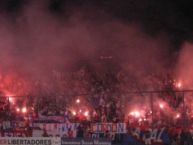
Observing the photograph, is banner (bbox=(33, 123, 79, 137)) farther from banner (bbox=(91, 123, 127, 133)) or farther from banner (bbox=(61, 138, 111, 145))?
banner (bbox=(91, 123, 127, 133))

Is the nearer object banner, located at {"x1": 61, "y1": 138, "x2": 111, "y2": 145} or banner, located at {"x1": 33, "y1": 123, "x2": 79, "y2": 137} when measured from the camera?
banner, located at {"x1": 61, "y1": 138, "x2": 111, "y2": 145}

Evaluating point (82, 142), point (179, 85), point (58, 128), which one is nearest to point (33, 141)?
point (58, 128)

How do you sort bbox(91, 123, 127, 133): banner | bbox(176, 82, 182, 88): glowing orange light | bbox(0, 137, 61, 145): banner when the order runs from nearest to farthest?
bbox(91, 123, 127, 133): banner
bbox(0, 137, 61, 145): banner
bbox(176, 82, 182, 88): glowing orange light

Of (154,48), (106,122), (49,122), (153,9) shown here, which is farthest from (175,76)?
(49,122)

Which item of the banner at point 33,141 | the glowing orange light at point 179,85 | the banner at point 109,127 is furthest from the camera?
the glowing orange light at point 179,85

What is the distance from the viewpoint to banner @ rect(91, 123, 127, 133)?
26.8ft

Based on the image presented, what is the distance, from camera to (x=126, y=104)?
9.20 metres

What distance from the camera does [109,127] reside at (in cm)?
827

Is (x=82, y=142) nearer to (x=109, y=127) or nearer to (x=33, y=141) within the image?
(x=109, y=127)

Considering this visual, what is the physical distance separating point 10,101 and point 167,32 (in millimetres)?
5069

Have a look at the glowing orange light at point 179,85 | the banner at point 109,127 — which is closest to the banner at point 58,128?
the banner at point 109,127

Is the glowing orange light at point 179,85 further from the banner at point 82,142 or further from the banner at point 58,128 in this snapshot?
the banner at point 58,128

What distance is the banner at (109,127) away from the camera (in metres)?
8.17

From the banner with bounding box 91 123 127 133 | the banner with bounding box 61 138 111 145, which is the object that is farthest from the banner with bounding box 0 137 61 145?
the banner with bounding box 91 123 127 133
